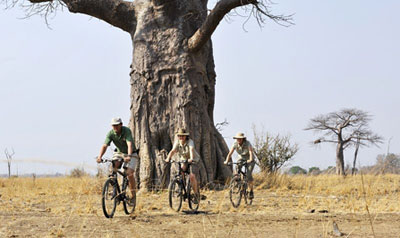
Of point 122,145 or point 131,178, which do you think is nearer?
point 131,178

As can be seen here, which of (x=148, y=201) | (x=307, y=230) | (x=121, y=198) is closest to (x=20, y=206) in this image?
(x=148, y=201)

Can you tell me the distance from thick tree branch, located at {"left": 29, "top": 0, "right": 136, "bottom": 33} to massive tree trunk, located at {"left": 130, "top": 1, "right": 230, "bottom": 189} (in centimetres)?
49

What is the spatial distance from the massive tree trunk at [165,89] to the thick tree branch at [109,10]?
19.1 inches

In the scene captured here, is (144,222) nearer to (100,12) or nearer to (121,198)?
(121,198)

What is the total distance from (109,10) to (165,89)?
2.71 m

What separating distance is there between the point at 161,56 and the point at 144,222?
21.0ft

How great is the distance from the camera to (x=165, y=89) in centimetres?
1362

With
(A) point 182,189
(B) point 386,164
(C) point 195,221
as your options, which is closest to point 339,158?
(A) point 182,189

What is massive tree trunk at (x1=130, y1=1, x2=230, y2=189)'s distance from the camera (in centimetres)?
1351

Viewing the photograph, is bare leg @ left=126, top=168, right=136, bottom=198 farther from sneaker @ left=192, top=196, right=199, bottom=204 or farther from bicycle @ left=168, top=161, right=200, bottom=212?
sneaker @ left=192, top=196, right=199, bottom=204

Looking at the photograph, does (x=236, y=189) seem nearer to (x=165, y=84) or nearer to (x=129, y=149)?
(x=129, y=149)

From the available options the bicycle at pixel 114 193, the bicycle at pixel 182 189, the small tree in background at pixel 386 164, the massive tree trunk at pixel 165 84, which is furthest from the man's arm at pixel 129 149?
the massive tree trunk at pixel 165 84

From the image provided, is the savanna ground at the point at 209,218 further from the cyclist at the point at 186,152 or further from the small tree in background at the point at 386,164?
the cyclist at the point at 186,152

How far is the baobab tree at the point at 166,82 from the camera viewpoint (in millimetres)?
13500
